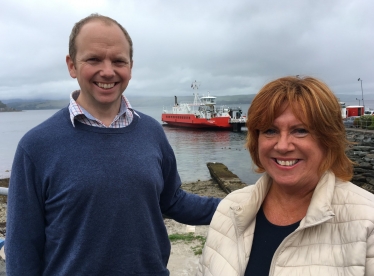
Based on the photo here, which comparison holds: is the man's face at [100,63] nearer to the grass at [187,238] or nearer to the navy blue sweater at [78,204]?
the navy blue sweater at [78,204]

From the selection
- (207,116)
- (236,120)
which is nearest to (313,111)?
(236,120)

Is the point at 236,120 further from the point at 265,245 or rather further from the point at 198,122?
the point at 265,245

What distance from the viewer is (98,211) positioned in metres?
1.65

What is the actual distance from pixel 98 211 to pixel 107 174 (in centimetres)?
19

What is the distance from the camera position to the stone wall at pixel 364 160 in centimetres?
Answer: 1295

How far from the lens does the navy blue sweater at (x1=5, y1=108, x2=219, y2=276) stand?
163 centimetres

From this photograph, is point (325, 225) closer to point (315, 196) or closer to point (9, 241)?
point (315, 196)

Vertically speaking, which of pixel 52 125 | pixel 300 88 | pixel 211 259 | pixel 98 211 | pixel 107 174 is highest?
pixel 300 88

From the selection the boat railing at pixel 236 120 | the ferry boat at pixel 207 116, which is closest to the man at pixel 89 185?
the ferry boat at pixel 207 116

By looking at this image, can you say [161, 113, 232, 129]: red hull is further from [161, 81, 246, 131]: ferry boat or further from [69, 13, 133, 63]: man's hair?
[69, 13, 133, 63]: man's hair

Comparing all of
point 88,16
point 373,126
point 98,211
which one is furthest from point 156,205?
point 373,126

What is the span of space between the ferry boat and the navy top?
3772cm

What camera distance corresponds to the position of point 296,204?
1.64 metres

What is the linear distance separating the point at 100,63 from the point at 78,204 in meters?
0.74
